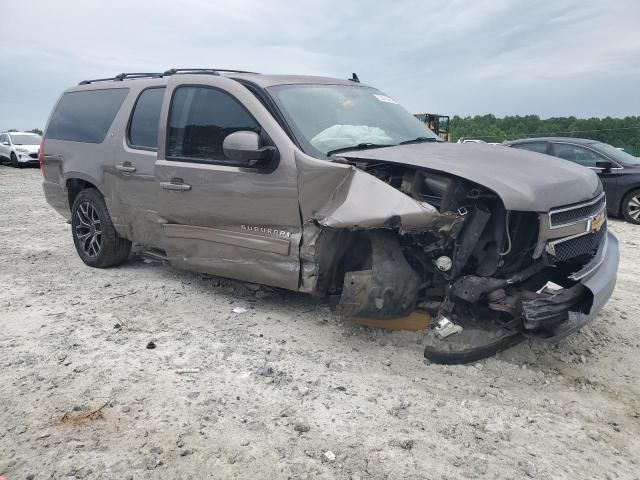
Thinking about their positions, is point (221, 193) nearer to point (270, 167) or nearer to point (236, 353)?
point (270, 167)

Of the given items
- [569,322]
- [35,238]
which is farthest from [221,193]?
[35,238]

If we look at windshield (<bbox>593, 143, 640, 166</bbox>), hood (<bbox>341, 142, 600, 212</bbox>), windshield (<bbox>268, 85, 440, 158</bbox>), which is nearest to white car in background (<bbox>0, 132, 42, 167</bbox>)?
windshield (<bbox>593, 143, 640, 166</bbox>)

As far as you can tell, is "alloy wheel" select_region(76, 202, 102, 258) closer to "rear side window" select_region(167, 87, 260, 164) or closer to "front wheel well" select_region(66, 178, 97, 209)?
"front wheel well" select_region(66, 178, 97, 209)

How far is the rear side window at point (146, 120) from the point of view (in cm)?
467

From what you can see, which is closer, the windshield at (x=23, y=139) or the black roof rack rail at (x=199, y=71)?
the black roof rack rail at (x=199, y=71)

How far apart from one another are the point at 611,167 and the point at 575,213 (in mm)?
6980

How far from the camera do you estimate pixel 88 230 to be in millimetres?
5594

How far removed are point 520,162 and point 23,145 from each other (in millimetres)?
24938

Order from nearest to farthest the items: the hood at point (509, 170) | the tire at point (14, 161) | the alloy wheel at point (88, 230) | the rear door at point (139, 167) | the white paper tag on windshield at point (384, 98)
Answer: the hood at point (509, 170)
the rear door at point (139, 167)
the white paper tag on windshield at point (384, 98)
the alloy wheel at point (88, 230)
the tire at point (14, 161)

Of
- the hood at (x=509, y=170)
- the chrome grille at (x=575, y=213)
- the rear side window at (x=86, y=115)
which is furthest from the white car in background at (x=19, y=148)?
the chrome grille at (x=575, y=213)

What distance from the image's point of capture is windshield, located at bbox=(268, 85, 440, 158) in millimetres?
3838

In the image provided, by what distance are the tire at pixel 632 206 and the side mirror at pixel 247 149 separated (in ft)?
25.2

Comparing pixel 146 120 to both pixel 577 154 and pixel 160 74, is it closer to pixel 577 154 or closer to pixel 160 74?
pixel 160 74

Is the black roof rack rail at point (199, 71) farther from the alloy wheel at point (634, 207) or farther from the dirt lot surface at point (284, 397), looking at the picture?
the alloy wheel at point (634, 207)
